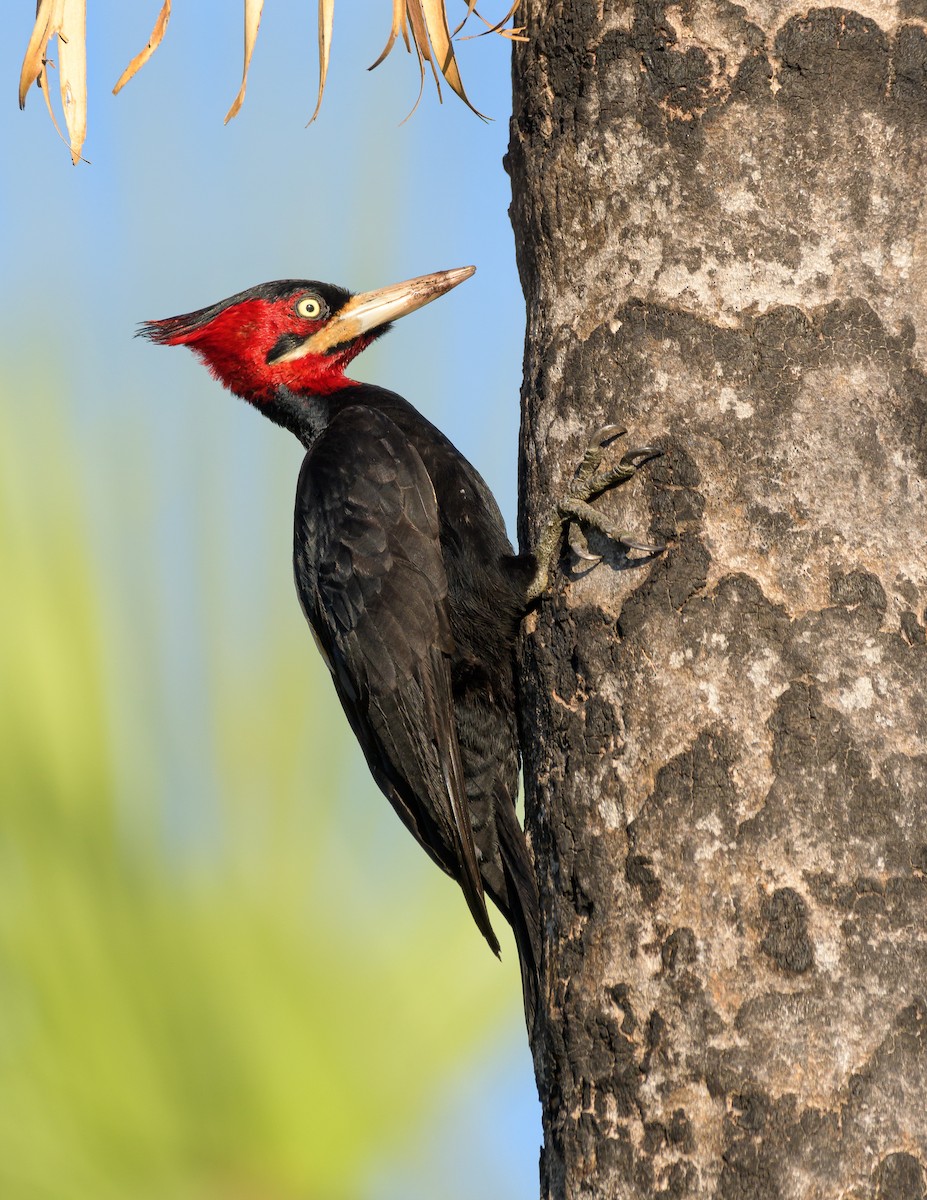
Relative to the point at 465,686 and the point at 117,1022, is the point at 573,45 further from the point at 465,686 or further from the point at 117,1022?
the point at 117,1022

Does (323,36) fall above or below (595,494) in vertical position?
above

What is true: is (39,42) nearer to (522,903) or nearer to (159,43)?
(159,43)

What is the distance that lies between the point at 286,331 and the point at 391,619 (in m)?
1.10

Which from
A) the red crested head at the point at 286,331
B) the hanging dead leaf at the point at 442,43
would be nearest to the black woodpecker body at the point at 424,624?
the red crested head at the point at 286,331

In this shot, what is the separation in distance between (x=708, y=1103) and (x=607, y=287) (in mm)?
1253

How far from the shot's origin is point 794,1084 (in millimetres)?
1667

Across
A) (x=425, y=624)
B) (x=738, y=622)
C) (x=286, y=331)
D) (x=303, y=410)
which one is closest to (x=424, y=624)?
(x=425, y=624)

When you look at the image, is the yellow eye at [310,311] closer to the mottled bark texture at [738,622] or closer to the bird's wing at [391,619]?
the bird's wing at [391,619]

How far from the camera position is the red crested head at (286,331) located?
3.46 meters

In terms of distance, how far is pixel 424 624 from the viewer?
2.77 m

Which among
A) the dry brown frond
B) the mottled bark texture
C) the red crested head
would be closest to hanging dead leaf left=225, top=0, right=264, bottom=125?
the dry brown frond

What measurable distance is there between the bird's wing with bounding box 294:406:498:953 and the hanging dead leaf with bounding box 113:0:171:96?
3.10ft

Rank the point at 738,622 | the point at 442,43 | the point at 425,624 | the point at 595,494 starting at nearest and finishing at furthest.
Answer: the point at 738,622 → the point at 595,494 → the point at 442,43 → the point at 425,624

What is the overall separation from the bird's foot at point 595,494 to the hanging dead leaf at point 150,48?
108cm
